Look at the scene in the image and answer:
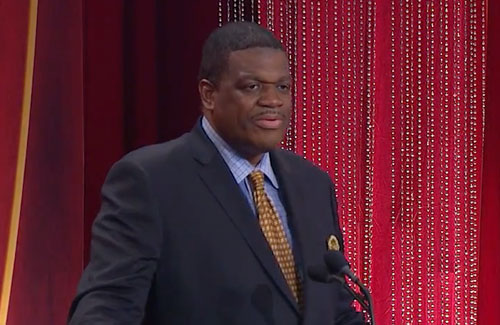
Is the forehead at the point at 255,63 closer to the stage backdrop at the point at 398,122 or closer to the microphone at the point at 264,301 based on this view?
the microphone at the point at 264,301

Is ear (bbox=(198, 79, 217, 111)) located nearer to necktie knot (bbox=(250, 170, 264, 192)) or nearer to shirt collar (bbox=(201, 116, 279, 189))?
shirt collar (bbox=(201, 116, 279, 189))

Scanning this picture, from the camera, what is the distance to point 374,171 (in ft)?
9.73

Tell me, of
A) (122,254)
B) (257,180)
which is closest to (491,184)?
(257,180)

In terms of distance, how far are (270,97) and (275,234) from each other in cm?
25

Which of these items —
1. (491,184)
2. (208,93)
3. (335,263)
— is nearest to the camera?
(335,263)

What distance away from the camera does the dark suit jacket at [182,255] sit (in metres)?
1.49

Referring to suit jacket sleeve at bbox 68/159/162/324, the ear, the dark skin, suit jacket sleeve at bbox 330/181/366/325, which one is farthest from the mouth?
suit jacket sleeve at bbox 330/181/366/325

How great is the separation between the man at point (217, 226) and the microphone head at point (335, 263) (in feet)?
0.44

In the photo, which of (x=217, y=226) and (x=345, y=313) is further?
(x=345, y=313)

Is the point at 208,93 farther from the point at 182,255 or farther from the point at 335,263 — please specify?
the point at 335,263

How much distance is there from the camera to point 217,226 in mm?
1587

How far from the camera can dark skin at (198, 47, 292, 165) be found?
162cm

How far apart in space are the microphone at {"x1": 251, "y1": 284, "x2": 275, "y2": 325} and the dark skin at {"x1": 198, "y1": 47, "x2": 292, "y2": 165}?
Answer: 258 millimetres

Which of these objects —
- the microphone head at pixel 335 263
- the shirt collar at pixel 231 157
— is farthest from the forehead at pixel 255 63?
the microphone head at pixel 335 263
